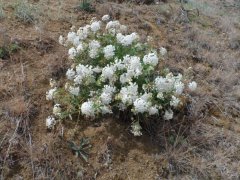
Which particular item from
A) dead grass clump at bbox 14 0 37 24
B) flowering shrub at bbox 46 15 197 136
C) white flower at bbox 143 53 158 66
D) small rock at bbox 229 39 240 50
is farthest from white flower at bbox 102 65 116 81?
small rock at bbox 229 39 240 50

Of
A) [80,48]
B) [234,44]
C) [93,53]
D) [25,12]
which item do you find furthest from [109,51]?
[234,44]

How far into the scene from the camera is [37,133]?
14.2 ft

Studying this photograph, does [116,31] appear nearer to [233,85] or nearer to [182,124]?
[182,124]

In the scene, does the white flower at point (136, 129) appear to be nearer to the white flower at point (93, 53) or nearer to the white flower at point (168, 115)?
the white flower at point (168, 115)

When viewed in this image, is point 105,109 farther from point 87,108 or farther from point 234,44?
Result: point 234,44

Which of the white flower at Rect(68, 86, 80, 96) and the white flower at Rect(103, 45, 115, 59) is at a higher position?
the white flower at Rect(103, 45, 115, 59)

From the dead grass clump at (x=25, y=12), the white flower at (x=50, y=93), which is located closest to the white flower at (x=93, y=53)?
the white flower at (x=50, y=93)

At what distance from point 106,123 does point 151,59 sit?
0.79m

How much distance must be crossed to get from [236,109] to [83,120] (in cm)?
198

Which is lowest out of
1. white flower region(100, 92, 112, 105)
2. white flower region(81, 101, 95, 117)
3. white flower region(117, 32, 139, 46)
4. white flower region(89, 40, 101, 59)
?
white flower region(81, 101, 95, 117)

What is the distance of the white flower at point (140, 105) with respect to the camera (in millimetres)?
4191

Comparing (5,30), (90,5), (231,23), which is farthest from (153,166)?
(231,23)

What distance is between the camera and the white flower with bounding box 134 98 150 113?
419cm

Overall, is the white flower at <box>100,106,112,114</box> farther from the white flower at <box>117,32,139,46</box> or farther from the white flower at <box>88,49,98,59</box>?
the white flower at <box>117,32,139,46</box>
